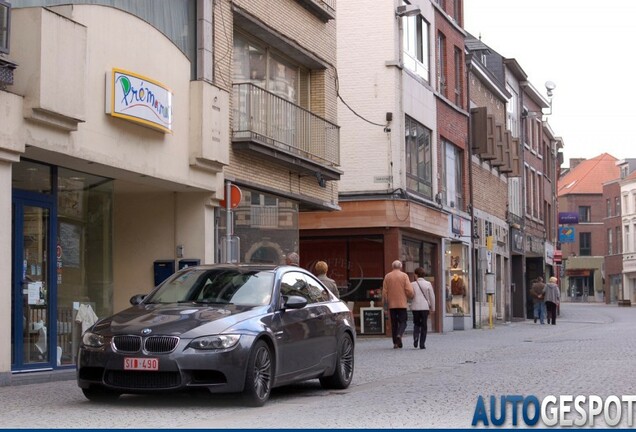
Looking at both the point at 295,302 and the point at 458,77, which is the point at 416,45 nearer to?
the point at 458,77

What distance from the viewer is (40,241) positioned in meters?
15.9

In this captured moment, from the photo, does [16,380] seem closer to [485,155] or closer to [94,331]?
[94,331]

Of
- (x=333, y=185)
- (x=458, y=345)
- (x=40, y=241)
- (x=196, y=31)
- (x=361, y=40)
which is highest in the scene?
(x=361, y=40)

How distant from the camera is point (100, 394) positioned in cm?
1183

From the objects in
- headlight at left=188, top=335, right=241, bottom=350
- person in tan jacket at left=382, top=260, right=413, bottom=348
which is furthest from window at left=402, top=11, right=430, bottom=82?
headlight at left=188, top=335, right=241, bottom=350

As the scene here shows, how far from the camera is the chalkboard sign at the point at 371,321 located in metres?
30.0

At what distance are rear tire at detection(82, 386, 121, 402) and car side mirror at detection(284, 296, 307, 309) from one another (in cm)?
197

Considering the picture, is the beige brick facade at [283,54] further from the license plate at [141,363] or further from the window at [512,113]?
the window at [512,113]

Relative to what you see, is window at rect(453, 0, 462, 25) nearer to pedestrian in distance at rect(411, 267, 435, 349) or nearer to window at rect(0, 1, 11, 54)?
pedestrian in distance at rect(411, 267, 435, 349)

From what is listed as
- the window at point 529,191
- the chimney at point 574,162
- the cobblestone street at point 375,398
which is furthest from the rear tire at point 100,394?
the chimney at point 574,162

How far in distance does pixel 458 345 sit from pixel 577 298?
94.0m

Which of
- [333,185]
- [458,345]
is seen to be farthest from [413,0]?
[458,345]

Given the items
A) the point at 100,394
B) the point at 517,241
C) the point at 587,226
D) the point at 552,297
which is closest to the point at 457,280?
the point at 552,297

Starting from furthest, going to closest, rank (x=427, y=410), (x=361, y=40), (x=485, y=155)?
(x=485, y=155) → (x=361, y=40) → (x=427, y=410)
